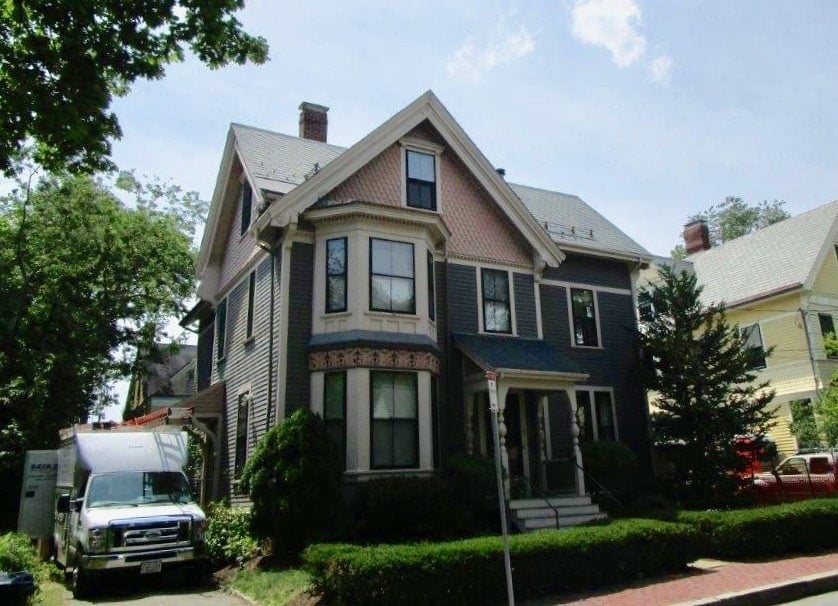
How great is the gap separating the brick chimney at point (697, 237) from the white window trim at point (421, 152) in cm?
2268

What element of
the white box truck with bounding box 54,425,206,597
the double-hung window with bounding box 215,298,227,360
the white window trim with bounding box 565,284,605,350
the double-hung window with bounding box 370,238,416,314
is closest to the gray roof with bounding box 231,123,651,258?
the white window trim with bounding box 565,284,605,350

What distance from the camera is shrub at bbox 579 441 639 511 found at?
17047 mm

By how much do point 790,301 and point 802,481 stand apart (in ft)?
32.7

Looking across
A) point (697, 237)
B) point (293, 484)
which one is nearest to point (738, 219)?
point (697, 237)

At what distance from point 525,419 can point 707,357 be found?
17.6 feet

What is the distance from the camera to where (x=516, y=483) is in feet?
54.3

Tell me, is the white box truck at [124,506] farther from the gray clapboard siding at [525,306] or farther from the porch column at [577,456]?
the gray clapboard siding at [525,306]

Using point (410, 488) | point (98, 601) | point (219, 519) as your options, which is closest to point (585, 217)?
point (410, 488)

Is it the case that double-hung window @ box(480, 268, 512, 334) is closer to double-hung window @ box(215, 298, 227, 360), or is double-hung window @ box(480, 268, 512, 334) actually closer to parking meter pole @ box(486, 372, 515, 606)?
double-hung window @ box(215, 298, 227, 360)

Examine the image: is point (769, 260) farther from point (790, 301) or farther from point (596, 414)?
point (596, 414)

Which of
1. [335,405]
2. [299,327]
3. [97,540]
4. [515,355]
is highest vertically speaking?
[299,327]

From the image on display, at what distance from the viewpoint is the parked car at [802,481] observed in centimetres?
1770

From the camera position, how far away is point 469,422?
16266mm

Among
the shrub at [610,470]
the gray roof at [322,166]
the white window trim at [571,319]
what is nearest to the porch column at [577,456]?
the shrub at [610,470]
